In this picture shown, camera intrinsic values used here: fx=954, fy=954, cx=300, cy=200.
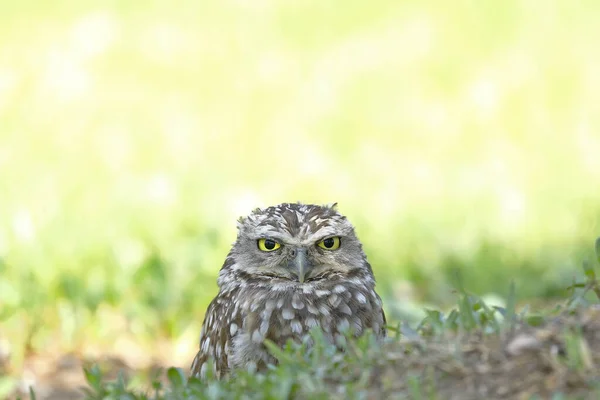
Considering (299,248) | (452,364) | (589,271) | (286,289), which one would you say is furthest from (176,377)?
(589,271)

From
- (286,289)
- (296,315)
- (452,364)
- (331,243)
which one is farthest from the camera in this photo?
(331,243)

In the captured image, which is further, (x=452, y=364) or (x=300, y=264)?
(x=300, y=264)

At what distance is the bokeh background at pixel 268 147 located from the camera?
295 inches

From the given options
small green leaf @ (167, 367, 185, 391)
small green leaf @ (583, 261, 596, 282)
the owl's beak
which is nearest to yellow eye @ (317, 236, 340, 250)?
the owl's beak

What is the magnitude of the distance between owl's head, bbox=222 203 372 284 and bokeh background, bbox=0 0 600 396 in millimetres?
2446

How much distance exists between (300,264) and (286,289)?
13 centimetres

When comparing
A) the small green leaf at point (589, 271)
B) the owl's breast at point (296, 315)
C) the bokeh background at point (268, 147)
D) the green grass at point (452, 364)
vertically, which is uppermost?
the bokeh background at point (268, 147)

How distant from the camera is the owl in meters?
4.15

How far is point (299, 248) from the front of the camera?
4.41m

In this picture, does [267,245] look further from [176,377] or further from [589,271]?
[589,271]

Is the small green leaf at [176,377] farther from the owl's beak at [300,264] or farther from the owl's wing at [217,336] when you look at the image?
the owl's beak at [300,264]

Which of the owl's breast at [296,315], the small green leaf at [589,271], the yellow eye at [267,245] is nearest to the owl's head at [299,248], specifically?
the yellow eye at [267,245]

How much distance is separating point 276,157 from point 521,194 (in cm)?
280

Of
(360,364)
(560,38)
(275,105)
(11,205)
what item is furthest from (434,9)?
(360,364)
